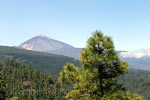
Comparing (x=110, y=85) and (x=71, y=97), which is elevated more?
(x=110, y=85)

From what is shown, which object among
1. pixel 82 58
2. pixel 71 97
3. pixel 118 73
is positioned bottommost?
pixel 71 97

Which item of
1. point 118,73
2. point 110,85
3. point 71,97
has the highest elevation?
point 118,73

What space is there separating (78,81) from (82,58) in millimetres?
2184

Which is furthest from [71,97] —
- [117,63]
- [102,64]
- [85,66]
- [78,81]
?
[117,63]

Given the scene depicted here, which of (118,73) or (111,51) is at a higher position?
(111,51)

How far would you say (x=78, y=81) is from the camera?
16.4 metres

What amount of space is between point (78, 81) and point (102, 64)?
2.74 metres

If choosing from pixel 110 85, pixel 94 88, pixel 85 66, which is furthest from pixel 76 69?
pixel 110 85

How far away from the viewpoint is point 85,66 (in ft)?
53.8

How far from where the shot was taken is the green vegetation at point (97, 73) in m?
15.8

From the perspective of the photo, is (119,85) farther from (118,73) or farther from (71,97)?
(71,97)

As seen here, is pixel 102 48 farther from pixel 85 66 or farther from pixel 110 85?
pixel 110 85

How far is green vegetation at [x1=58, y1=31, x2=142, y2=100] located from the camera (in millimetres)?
15750

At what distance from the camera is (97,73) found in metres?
16.4
